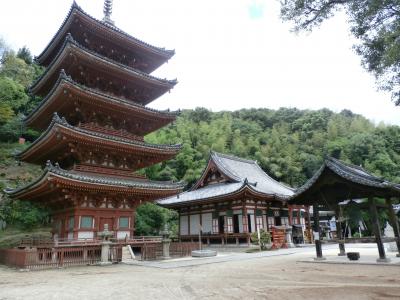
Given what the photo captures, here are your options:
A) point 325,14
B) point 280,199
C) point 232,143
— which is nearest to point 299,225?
point 280,199

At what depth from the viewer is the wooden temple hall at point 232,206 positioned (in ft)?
80.7

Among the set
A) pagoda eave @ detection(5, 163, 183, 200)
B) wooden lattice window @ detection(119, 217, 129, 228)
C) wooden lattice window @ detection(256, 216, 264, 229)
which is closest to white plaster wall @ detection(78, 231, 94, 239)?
wooden lattice window @ detection(119, 217, 129, 228)

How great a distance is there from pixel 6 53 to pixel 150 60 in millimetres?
38135

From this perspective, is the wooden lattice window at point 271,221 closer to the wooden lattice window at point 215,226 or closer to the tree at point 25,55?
the wooden lattice window at point 215,226

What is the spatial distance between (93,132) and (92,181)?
293 centimetres

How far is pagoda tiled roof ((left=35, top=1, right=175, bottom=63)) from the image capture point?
18516 millimetres

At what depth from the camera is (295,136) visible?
71.8 meters

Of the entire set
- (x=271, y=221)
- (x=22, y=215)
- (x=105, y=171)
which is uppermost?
(x=105, y=171)

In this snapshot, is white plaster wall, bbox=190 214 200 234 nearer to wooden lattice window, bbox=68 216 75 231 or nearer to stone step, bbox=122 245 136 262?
stone step, bbox=122 245 136 262

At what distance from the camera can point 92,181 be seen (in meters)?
16.0

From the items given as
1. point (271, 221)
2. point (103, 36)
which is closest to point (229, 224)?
point (271, 221)

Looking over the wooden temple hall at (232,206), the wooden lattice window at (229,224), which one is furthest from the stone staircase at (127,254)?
the wooden lattice window at (229,224)

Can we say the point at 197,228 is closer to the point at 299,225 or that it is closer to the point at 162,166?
the point at 299,225

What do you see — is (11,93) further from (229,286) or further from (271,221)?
(229,286)
